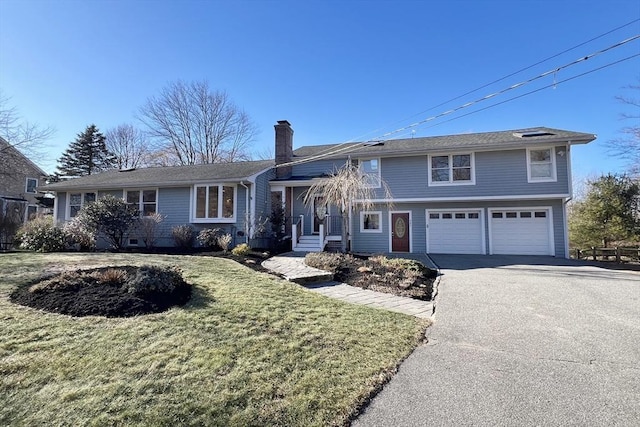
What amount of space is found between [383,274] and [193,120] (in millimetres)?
28352

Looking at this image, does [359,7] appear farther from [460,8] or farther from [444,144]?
[444,144]

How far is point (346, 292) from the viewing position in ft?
24.4

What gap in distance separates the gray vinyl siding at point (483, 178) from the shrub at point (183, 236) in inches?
357

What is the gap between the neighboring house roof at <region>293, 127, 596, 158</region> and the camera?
13727mm

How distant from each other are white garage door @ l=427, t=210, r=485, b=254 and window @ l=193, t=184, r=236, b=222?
961cm

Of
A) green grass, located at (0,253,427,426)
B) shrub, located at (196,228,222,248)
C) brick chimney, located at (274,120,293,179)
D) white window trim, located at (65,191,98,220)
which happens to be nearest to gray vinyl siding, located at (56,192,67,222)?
white window trim, located at (65,191,98,220)

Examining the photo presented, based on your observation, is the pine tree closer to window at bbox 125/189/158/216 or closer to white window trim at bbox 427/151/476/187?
window at bbox 125/189/158/216

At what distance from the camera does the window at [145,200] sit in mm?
16266

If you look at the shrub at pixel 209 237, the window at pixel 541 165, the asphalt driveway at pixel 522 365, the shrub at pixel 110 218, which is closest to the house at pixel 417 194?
the window at pixel 541 165

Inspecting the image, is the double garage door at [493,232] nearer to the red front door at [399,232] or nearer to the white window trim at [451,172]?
the red front door at [399,232]

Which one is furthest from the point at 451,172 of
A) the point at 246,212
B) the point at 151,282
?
the point at 151,282

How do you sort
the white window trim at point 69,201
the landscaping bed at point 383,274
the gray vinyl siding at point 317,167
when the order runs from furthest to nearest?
1. the white window trim at point 69,201
2. the gray vinyl siding at point 317,167
3. the landscaping bed at point 383,274

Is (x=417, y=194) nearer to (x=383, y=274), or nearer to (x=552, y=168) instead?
(x=552, y=168)

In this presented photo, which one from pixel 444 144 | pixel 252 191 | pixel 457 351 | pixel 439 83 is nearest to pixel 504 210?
pixel 444 144
